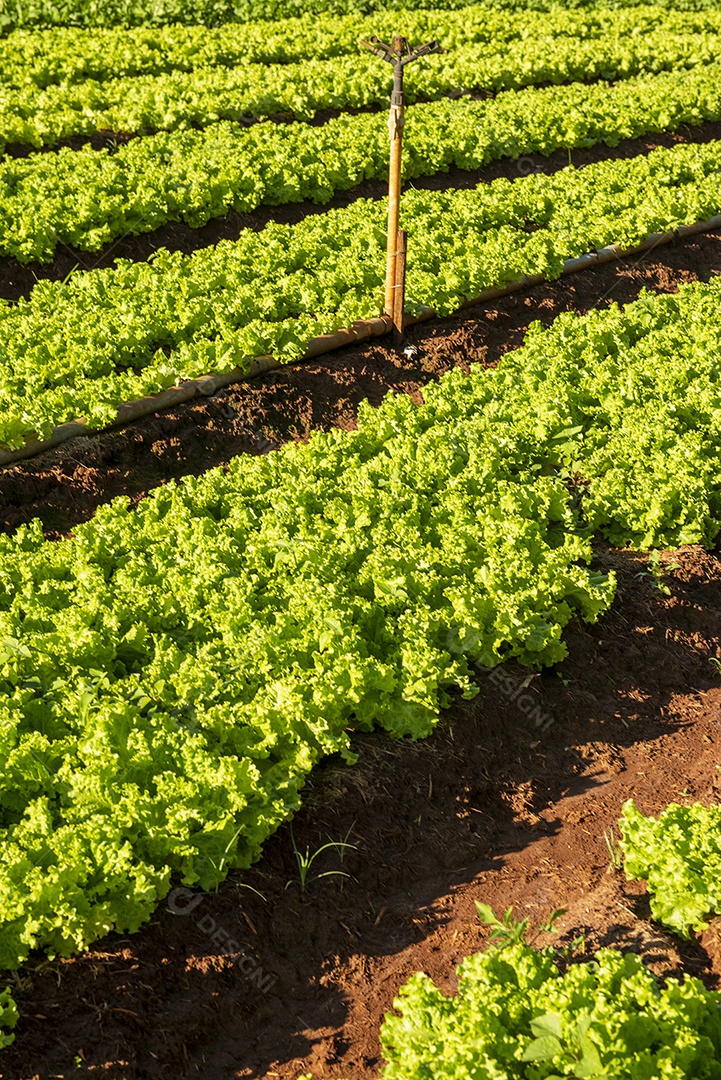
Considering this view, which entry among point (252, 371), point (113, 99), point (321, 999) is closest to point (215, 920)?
point (321, 999)

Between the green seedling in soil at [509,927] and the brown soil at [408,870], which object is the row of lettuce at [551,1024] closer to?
the green seedling in soil at [509,927]

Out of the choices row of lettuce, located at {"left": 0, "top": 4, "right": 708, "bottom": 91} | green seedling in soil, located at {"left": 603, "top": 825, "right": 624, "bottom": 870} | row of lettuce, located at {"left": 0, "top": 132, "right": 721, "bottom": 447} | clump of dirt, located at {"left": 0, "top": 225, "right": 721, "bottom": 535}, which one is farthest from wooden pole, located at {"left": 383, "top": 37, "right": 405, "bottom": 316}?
row of lettuce, located at {"left": 0, "top": 4, "right": 708, "bottom": 91}

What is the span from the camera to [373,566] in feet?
21.5

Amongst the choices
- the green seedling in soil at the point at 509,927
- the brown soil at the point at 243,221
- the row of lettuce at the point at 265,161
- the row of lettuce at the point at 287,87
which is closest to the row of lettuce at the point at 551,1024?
the green seedling in soil at the point at 509,927

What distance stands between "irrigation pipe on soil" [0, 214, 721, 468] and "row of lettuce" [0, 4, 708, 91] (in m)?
8.37

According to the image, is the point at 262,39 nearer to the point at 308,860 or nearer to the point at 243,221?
the point at 243,221

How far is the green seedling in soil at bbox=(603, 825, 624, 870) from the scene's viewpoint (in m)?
5.69

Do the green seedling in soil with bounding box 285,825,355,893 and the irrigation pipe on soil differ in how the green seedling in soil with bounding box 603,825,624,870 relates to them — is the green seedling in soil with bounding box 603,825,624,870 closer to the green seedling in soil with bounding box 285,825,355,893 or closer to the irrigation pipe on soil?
the green seedling in soil with bounding box 285,825,355,893

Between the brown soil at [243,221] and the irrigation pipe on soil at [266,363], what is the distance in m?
2.76

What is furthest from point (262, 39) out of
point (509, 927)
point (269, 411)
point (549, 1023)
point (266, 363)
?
point (549, 1023)

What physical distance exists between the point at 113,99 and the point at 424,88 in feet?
18.9

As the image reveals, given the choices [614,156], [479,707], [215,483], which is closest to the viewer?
[479,707]

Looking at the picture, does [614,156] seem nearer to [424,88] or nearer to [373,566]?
[424,88]

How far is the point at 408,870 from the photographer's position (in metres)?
5.66
